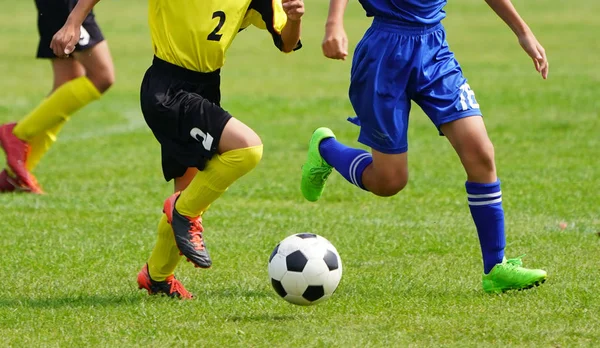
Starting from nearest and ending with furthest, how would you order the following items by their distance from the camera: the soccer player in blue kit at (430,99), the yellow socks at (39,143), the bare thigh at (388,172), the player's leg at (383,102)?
the soccer player in blue kit at (430,99)
the player's leg at (383,102)
the bare thigh at (388,172)
the yellow socks at (39,143)

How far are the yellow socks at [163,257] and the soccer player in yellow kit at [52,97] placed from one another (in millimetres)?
3286

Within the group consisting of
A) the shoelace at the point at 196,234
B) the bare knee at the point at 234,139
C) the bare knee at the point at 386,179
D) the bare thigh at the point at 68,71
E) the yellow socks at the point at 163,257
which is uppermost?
the bare knee at the point at 234,139

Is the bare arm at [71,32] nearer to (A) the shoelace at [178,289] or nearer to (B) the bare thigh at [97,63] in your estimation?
(A) the shoelace at [178,289]

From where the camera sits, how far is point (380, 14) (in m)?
5.34

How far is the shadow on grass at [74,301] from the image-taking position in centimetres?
510

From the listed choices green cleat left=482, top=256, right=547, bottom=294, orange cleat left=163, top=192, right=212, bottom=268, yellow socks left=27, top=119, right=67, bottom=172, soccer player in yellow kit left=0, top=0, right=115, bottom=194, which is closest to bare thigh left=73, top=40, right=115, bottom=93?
soccer player in yellow kit left=0, top=0, right=115, bottom=194

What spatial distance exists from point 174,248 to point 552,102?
8.56m

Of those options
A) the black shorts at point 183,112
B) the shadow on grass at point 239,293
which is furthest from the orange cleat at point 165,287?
the black shorts at point 183,112

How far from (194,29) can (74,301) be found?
144 centimetres

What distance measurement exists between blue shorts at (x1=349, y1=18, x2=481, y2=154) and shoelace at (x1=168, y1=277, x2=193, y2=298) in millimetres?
1217

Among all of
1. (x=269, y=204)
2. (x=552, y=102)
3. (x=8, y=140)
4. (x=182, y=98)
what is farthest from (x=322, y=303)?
(x=552, y=102)

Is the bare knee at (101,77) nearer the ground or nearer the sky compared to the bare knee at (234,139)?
nearer the ground

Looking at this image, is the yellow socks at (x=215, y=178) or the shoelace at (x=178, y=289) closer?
the yellow socks at (x=215, y=178)

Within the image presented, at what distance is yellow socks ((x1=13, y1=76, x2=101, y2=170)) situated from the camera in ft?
27.1
